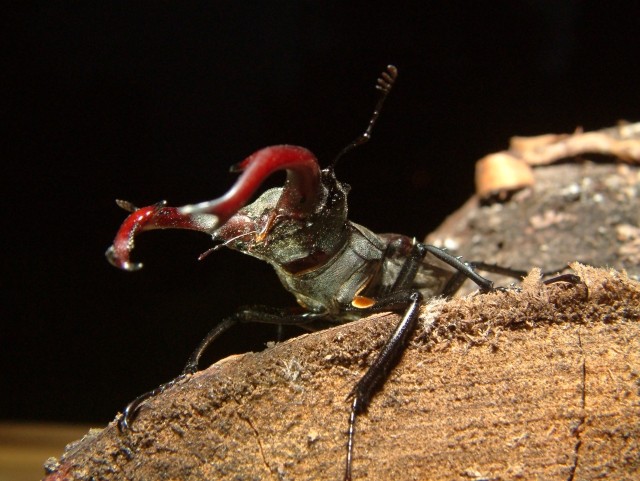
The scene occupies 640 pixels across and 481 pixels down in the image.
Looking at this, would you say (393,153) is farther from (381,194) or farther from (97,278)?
(97,278)

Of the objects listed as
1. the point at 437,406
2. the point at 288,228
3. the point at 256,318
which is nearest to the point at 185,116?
the point at 256,318

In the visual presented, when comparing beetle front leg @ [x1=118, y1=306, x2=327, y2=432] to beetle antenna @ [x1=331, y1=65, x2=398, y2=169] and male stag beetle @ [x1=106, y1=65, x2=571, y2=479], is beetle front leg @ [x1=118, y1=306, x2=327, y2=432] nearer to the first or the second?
male stag beetle @ [x1=106, y1=65, x2=571, y2=479]

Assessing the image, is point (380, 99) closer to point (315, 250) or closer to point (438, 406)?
point (315, 250)

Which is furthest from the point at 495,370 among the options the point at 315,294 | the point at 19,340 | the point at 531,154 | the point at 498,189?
the point at 19,340

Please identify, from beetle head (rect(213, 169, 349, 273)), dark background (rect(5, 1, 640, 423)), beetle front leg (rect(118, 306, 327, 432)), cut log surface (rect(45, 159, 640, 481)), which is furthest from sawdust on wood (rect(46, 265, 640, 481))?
dark background (rect(5, 1, 640, 423))

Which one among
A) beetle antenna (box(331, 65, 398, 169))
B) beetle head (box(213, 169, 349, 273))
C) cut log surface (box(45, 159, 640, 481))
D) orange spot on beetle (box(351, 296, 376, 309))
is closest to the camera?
cut log surface (box(45, 159, 640, 481))

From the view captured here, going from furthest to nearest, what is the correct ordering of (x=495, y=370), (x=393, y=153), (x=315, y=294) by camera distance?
(x=393, y=153), (x=315, y=294), (x=495, y=370)
